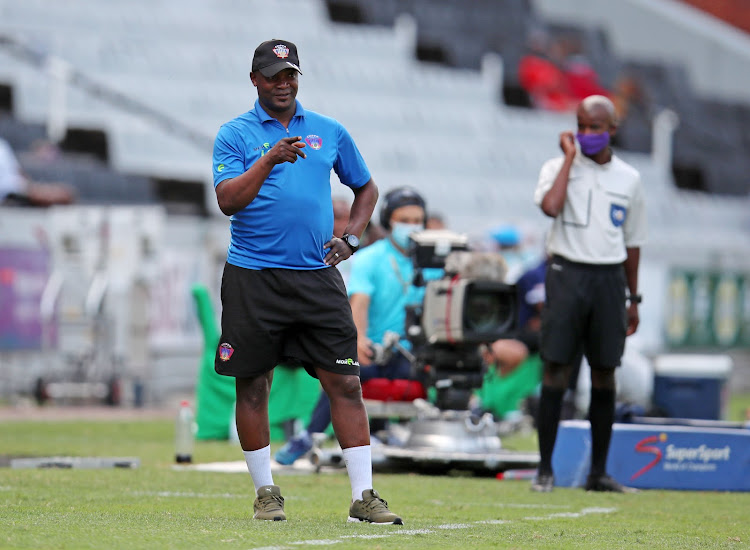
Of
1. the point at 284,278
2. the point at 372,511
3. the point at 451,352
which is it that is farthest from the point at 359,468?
the point at 451,352

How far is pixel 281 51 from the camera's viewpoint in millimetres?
5652

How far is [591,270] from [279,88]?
8.05 feet

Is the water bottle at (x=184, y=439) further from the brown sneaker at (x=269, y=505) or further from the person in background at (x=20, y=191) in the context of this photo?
the person in background at (x=20, y=191)

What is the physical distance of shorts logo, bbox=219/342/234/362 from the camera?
225 inches

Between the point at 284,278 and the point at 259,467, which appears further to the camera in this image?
the point at 259,467

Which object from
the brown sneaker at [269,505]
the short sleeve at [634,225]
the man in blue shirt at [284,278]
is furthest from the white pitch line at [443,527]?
the short sleeve at [634,225]

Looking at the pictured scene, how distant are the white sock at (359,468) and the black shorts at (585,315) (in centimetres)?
206

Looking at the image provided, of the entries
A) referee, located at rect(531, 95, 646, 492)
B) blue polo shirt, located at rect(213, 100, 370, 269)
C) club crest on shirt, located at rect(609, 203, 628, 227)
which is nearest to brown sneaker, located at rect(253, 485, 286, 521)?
blue polo shirt, located at rect(213, 100, 370, 269)

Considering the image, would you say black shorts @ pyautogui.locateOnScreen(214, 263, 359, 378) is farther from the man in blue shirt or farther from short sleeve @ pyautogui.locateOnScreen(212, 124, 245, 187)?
short sleeve @ pyautogui.locateOnScreen(212, 124, 245, 187)

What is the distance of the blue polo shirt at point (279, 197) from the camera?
18.7 feet

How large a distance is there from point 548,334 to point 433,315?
129cm

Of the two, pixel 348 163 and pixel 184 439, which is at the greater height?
pixel 348 163

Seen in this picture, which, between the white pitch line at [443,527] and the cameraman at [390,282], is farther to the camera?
the cameraman at [390,282]

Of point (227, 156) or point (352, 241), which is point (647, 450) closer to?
point (352, 241)
